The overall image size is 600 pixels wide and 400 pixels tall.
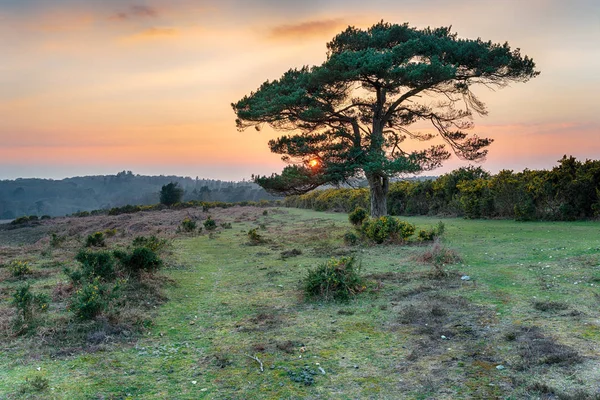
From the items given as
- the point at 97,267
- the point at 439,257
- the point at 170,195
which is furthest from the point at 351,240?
the point at 170,195

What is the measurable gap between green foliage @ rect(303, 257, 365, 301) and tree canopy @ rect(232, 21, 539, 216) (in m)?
7.70

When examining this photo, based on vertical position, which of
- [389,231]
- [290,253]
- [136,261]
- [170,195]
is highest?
[170,195]

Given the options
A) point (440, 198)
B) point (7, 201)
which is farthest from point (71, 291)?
point (7, 201)

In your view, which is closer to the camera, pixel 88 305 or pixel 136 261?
pixel 88 305

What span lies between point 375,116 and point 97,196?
95263mm

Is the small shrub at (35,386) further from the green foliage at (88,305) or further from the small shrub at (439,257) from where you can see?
the small shrub at (439,257)

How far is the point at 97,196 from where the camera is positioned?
9644cm

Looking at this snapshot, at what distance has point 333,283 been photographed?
670 centimetres

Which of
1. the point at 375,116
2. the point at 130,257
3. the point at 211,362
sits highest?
the point at 375,116

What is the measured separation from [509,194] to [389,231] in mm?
7531

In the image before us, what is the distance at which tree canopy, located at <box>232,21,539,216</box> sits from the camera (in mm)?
14062

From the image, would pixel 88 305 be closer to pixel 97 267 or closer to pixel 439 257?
pixel 97 267

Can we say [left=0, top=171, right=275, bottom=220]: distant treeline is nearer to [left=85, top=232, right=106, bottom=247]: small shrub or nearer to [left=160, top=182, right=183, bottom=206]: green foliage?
[left=160, top=182, right=183, bottom=206]: green foliage

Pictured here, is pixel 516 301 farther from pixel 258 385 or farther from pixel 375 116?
pixel 375 116
